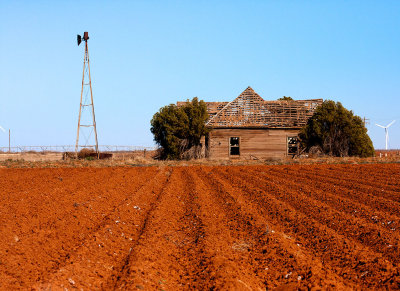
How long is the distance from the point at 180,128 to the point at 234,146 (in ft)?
15.1

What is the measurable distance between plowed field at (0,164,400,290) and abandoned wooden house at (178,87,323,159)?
20.1m

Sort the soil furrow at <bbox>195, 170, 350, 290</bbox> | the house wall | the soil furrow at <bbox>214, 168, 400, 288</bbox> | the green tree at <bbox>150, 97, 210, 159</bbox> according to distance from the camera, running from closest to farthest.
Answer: the soil furrow at <bbox>195, 170, 350, 290</bbox>
the soil furrow at <bbox>214, 168, 400, 288</bbox>
the green tree at <bbox>150, 97, 210, 159</bbox>
the house wall

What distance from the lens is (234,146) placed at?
1250 inches

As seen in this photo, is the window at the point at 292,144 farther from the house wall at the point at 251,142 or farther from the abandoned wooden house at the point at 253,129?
the house wall at the point at 251,142

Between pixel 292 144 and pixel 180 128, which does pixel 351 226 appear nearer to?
pixel 180 128

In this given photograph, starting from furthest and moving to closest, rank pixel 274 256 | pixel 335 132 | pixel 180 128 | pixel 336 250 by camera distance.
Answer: pixel 335 132, pixel 180 128, pixel 336 250, pixel 274 256

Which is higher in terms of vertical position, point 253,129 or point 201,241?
point 253,129

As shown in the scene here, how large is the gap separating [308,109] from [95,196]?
25729mm

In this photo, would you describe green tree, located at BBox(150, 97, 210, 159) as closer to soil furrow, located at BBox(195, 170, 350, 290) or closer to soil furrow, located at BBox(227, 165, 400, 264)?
soil furrow, located at BBox(227, 165, 400, 264)

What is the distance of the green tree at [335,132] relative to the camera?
31359 mm

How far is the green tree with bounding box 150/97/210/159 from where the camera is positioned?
101ft

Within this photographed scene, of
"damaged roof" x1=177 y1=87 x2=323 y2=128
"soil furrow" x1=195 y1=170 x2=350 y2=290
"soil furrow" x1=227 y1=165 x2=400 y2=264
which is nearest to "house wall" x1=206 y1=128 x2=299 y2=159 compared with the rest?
"damaged roof" x1=177 y1=87 x2=323 y2=128

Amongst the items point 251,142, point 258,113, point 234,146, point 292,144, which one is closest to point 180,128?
point 234,146

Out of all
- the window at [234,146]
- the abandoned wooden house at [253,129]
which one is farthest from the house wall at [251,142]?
the window at [234,146]
